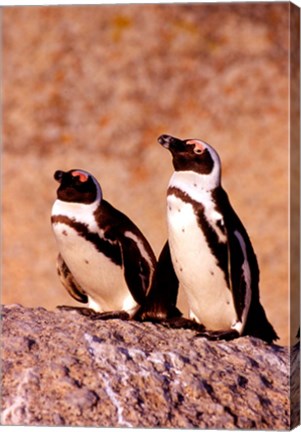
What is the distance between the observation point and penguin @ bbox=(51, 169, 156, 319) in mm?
6387

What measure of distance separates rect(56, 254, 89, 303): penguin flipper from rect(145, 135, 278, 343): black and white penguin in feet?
1.55

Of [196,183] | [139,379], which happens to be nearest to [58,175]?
[196,183]

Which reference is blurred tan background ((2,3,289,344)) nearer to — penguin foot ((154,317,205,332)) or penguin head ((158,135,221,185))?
penguin head ((158,135,221,185))

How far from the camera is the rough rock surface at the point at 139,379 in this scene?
20.0 feet

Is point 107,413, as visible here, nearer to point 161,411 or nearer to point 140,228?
point 161,411

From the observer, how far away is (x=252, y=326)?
6266 millimetres

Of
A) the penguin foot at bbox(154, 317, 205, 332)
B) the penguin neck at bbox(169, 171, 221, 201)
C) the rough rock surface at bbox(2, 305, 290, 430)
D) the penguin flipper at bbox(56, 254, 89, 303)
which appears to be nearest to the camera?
the rough rock surface at bbox(2, 305, 290, 430)

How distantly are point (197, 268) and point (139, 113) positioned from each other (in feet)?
→ 2.23

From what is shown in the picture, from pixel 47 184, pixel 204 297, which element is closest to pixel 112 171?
pixel 47 184

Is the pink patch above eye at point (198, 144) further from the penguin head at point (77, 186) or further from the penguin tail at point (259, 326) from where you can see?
the penguin tail at point (259, 326)

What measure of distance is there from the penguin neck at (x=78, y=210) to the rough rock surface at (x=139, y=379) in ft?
1.41

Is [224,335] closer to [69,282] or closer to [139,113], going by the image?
[69,282]

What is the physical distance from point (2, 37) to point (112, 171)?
0.71m

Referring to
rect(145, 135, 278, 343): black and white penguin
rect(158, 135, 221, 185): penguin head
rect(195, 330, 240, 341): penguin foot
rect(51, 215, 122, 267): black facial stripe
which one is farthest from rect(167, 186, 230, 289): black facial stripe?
rect(51, 215, 122, 267): black facial stripe
